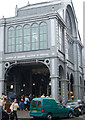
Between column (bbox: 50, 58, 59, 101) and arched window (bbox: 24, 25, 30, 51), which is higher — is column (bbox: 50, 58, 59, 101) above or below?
below

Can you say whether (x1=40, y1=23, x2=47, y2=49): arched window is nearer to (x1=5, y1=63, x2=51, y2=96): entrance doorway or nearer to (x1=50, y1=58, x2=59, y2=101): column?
(x1=50, y1=58, x2=59, y2=101): column

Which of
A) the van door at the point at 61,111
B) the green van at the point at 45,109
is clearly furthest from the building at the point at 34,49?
the green van at the point at 45,109

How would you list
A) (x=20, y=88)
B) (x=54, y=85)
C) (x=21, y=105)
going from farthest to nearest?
(x=20, y=88) → (x=54, y=85) → (x=21, y=105)

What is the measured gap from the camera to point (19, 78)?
130ft

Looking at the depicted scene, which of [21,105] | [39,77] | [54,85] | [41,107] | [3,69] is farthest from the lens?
[39,77]

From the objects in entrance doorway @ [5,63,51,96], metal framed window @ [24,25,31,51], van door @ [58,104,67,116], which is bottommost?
van door @ [58,104,67,116]

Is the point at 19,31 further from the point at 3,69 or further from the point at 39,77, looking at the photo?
the point at 39,77

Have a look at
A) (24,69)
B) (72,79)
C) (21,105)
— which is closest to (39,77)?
(24,69)

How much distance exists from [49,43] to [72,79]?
581 inches

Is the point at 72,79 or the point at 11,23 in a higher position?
the point at 11,23

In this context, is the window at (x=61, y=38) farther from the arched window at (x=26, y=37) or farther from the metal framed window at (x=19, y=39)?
the metal framed window at (x=19, y=39)

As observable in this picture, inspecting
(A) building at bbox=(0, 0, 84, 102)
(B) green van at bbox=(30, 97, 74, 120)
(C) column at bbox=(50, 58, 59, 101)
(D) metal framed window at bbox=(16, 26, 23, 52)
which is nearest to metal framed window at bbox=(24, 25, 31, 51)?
(A) building at bbox=(0, 0, 84, 102)

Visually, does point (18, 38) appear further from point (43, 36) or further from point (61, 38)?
point (61, 38)

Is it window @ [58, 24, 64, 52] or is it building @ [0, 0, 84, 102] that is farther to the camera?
window @ [58, 24, 64, 52]
